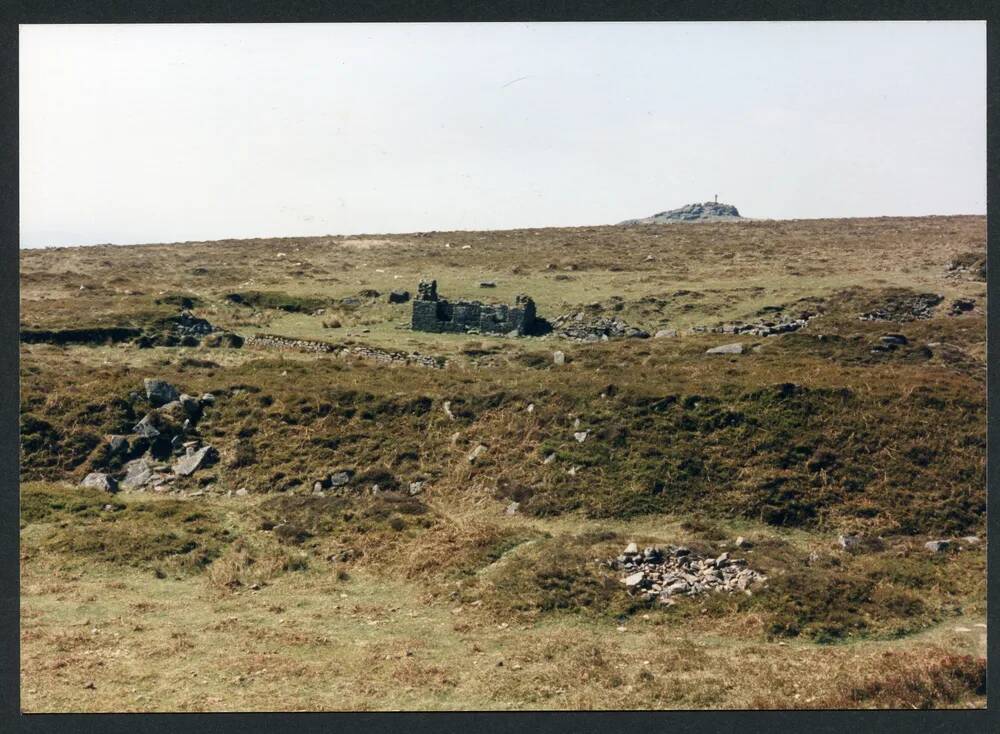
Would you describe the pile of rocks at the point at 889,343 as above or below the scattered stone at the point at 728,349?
above

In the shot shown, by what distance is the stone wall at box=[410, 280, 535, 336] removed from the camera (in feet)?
131

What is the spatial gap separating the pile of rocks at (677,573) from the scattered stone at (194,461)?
12323 millimetres

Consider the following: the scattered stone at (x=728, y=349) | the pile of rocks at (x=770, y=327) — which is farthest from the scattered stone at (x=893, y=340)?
the scattered stone at (x=728, y=349)

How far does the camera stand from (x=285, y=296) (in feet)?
156

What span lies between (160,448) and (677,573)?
1542cm

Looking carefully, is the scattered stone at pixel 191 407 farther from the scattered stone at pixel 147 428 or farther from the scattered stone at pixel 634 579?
the scattered stone at pixel 634 579

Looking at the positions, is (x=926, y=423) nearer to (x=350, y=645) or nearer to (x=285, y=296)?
(x=350, y=645)

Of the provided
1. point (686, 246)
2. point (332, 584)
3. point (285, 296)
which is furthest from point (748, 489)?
point (686, 246)

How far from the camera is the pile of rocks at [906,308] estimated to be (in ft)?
128

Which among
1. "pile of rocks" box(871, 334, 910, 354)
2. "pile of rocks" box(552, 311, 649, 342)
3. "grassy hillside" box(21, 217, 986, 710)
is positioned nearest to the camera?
"grassy hillside" box(21, 217, 986, 710)

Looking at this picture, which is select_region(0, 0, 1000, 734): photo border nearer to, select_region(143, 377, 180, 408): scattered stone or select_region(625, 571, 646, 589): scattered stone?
select_region(625, 571, 646, 589): scattered stone

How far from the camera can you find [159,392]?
2730 cm

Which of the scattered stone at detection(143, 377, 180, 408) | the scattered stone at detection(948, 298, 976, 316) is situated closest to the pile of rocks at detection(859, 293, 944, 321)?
the scattered stone at detection(948, 298, 976, 316)

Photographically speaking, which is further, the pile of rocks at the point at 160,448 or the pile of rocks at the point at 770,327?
the pile of rocks at the point at 770,327
